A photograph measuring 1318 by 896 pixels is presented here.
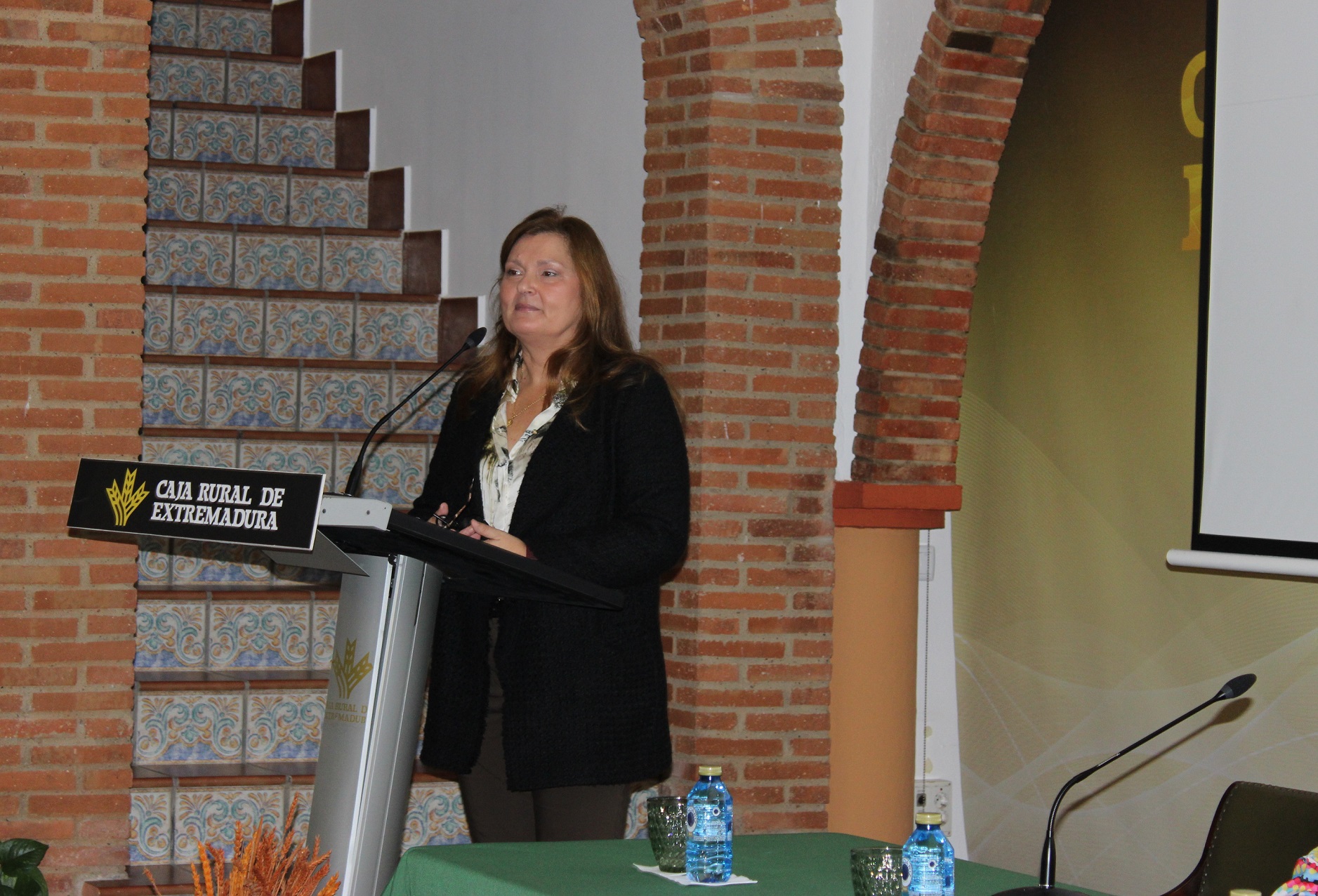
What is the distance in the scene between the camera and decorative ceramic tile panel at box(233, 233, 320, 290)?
5590mm

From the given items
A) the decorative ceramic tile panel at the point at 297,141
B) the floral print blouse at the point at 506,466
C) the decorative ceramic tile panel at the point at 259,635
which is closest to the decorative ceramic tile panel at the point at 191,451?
the decorative ceramic tile panel at the point at 259,635

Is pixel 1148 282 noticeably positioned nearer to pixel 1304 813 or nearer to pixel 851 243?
pixel 851 243

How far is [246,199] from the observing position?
19.4 feet

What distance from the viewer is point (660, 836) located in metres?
2.11

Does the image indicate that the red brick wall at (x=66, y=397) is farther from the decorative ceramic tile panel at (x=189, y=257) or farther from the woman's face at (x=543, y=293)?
the decorative ceramic tile panel at (x=189, y=257)

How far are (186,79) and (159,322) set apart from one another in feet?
5.17

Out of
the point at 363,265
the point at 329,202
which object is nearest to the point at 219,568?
the point at 363,265

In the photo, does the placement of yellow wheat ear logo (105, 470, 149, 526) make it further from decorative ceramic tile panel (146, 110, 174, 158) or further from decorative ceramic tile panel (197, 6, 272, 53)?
decorative ceramic tile panel (197, 6, 272, 53)

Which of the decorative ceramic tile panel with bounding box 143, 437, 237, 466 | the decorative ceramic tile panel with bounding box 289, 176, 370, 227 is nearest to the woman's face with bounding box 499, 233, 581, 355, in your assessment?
the decorative ceramic tile panel with bounding box 143, 437, 237, 466

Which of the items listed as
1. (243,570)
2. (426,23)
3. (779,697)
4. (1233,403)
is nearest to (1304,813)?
(1233,403)

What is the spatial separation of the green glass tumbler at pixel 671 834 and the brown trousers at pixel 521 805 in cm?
54

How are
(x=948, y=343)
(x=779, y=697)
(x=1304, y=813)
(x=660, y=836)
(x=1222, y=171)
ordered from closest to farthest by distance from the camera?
1. (x=660, y=836)
2. (x=1304, y=813)
3. (x=1222, y=171)
4. (x=779, y=697)
5. (x=948, y=343)

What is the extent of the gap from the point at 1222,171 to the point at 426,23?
3.43 meters

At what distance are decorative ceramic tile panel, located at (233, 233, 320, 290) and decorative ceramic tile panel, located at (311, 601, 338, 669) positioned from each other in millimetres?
1494
